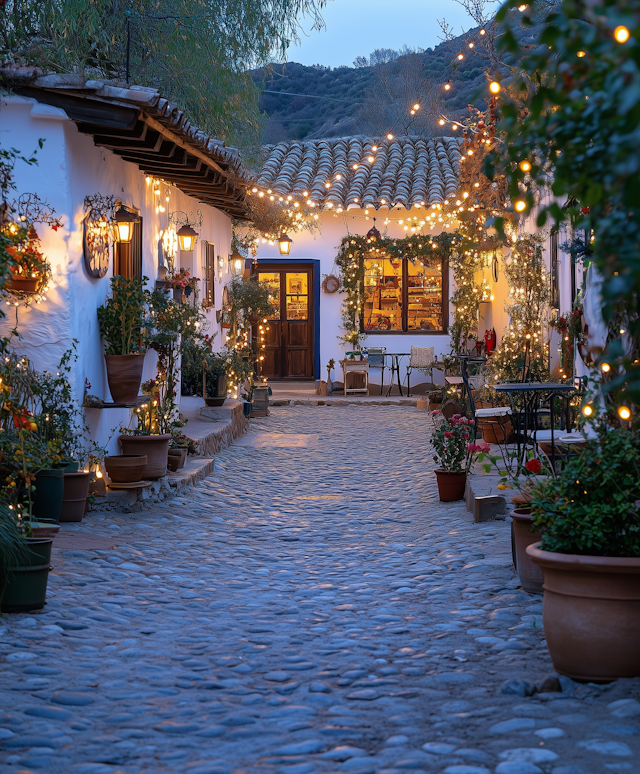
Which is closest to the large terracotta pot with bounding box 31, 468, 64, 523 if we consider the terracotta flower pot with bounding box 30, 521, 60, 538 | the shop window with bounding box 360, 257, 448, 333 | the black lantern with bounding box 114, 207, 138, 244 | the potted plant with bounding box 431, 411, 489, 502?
the terracotta flower pot with bounding box 30, 521, 60, 538

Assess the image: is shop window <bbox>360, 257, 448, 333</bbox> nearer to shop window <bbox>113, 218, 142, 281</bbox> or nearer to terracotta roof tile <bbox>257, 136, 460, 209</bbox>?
terracotta roof tile <bbox>257, 136, 460, 209</bbox>

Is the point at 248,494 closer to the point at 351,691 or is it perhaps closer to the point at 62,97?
the point at 62,97

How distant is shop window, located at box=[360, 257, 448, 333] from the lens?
720 inches

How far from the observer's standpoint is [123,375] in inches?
306

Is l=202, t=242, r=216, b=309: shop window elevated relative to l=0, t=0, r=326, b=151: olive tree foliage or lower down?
lower down

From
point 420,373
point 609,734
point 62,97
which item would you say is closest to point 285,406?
point 420,373

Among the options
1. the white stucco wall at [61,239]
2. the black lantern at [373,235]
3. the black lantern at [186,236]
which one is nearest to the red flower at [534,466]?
the white stucco wall at [61,239]

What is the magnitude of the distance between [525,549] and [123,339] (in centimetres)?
436

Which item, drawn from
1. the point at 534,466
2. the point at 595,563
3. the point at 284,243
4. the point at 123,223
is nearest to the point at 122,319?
the point at 123,223

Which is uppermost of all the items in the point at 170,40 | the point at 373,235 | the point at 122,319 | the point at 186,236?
the point at 170,40

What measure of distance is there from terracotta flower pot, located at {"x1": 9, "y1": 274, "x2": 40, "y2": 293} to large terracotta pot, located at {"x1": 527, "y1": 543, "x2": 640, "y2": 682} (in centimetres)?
469

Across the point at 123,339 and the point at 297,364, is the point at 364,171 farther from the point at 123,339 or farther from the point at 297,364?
the point at 123,339

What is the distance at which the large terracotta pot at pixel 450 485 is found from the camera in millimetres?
8086

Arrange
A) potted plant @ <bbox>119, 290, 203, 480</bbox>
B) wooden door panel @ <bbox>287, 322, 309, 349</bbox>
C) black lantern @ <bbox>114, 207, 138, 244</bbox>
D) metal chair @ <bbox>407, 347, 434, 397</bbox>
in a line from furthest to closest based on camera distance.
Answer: wooden door panel @ <bbox>287, 322, 309, 349</bbox> < metal chair @ <bbox>407, 347, 434, 397</bbox> < potted plant @ <bbox>119, 290, 203, 480</bbox> < black lantern @ <bbox>114, 207, 138, 244</bbox>
